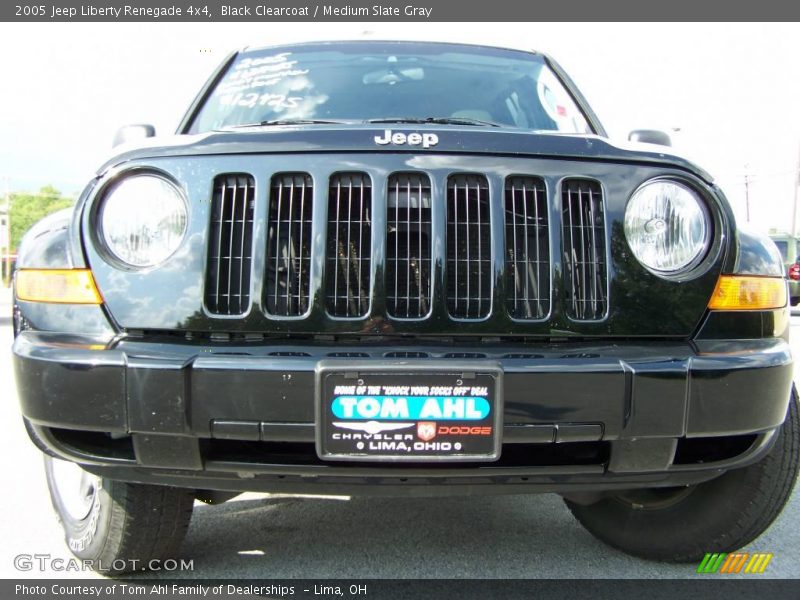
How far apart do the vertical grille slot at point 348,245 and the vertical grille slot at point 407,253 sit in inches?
2.5

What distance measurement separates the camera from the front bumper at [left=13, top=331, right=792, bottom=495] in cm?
170

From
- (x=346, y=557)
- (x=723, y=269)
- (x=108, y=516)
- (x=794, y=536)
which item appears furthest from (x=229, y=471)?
(x=794, y=536)

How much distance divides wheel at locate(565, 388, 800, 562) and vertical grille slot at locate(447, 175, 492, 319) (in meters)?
A: 1.04

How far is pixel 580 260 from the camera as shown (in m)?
1.90

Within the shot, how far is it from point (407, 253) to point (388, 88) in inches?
52.8

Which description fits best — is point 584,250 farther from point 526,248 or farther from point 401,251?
point 401,251

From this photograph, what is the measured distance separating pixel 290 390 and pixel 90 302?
0.64 meters

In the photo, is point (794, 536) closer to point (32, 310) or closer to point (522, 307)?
point (522, 307)

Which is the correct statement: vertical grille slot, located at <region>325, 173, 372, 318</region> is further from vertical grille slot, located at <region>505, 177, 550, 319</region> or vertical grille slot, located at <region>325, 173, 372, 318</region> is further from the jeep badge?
vertical grille slot, located at <region>505, 177, 550, 319</region>

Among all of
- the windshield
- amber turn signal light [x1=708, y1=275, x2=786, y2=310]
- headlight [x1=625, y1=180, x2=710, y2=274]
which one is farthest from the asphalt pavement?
the windshield

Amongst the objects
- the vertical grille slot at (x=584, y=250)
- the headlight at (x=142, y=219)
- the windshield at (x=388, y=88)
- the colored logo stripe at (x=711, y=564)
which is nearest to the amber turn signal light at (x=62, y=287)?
the headlight at (x=142, y=219)

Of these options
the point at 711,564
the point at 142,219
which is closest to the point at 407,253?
the point at 142,219

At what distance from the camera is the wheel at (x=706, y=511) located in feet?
7.10

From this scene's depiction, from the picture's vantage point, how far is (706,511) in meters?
2.26
